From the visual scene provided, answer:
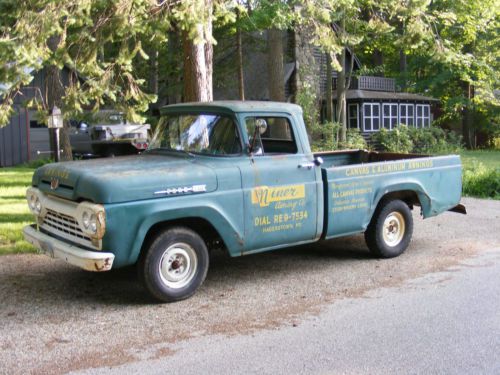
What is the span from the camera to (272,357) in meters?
4.63

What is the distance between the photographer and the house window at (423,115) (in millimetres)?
34625

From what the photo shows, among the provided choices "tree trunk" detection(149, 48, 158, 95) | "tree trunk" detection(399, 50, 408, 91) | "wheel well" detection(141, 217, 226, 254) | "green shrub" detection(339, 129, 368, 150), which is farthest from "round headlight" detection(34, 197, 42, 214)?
"tree trunk" detection(399, 50, 408, 91)

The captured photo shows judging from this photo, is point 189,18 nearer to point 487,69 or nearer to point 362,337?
point 362,337

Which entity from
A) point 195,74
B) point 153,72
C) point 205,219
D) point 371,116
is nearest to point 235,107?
point 205,219

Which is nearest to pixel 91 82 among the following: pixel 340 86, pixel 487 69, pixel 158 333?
pixel 158 333

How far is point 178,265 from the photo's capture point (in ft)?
19.7

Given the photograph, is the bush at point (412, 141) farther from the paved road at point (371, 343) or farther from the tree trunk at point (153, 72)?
the paved road at point (371, 343)

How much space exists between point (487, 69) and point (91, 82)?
2228 cm

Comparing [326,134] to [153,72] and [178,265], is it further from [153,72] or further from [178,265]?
[178,265]

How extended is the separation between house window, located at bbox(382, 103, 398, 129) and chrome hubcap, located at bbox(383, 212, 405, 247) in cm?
2499

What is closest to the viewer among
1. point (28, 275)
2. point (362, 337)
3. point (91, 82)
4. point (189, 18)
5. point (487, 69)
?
point (362, 337)

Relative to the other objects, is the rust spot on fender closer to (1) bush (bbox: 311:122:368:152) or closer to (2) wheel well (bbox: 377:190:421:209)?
(2) wheel well (bbox: 377:190:421:209)

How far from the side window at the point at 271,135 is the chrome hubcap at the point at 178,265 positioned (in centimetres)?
138

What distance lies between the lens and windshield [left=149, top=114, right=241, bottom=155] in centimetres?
654
